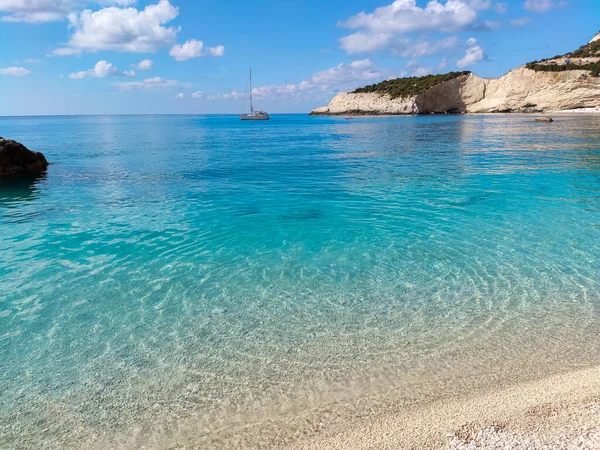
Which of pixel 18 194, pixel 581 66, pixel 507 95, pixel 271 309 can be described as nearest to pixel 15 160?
pixel 18 194

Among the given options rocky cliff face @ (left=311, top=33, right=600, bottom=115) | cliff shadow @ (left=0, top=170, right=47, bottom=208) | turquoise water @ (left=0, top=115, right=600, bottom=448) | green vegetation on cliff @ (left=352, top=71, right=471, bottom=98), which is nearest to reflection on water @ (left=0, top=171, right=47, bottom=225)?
cliff shadow @ (left=0, top=170, right=47, bottom=208)

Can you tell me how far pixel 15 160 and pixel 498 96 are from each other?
14747 centimetres

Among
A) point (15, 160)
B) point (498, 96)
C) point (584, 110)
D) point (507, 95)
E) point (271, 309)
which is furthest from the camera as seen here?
point (498, 96)

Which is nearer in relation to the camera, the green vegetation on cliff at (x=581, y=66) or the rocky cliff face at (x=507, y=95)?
the green vegetation on cliff at (x=581, y=66)

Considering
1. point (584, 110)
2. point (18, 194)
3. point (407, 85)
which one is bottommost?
point (18, 194)

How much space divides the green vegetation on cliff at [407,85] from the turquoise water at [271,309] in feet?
493

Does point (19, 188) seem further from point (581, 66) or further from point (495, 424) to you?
point (581, 66)

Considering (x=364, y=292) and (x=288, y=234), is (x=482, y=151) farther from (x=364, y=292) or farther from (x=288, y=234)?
(x=364, y=292)

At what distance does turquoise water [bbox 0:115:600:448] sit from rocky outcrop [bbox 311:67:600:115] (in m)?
118

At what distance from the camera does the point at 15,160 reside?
90.3 ft

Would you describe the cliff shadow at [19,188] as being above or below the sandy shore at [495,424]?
above

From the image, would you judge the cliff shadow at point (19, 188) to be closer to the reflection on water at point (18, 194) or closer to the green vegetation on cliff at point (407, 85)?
the reflection on water at point (18, 194)

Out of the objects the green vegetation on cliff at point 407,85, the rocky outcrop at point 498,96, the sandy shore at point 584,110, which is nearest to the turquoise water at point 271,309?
the sandy shore at point 584,110

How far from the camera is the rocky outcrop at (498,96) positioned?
11138 cm
